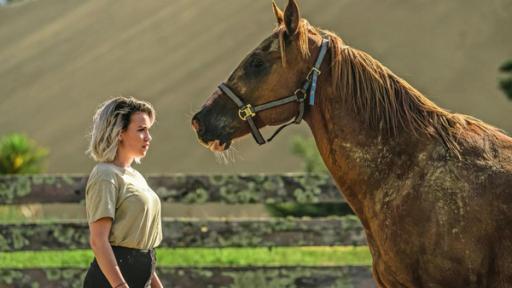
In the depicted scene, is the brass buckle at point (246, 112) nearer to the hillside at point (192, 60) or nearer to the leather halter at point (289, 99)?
the leather halter at point (289, 99)

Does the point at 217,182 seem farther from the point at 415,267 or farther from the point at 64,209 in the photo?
the point at 64,209

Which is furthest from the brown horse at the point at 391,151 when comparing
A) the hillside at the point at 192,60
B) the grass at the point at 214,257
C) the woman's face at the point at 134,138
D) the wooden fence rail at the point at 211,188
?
the hillside at the point at 192,60

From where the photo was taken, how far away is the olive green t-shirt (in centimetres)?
414

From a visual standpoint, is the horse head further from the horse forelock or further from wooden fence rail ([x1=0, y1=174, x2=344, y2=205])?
wooden fence rail ([x1=0, y1=174, x2=344, y2=205])

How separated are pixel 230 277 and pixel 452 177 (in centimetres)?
411

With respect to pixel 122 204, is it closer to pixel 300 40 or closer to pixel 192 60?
pixel 300 40

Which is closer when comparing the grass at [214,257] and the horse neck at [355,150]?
the horse neck at [355,150]

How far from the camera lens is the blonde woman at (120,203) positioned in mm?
4137

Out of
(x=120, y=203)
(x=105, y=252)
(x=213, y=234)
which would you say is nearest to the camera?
(x=105, y=252)

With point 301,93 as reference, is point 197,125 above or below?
below

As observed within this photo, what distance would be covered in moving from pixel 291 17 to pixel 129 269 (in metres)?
1.36

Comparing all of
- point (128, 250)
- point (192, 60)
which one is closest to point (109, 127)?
point (128, 250)

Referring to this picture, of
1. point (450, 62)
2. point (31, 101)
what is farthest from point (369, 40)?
point (31, 101)

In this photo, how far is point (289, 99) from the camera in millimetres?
4738
